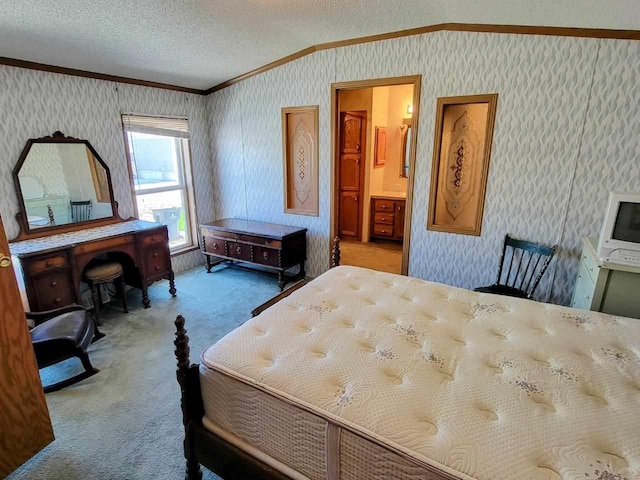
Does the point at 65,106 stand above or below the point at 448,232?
above

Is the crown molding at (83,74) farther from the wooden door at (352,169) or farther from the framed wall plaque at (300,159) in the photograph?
the wooden door at (352,169)

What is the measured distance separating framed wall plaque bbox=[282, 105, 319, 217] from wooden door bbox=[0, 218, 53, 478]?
9.32ft

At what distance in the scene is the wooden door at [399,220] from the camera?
5.39 m

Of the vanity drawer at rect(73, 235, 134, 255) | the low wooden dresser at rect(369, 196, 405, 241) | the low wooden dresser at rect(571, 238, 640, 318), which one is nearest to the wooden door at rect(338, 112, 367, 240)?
the low wooden dresser at rect(369, 196, 405, 241)

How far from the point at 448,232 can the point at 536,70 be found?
1458mm

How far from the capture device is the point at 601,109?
2523mm

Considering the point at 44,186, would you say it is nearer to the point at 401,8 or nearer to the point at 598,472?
the point at 401,8

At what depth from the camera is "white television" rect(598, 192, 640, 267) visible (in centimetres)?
205

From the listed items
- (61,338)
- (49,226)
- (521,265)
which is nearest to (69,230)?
(49,226)

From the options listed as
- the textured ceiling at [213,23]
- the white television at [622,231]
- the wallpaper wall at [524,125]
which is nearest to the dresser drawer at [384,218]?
the wallpaper wall at [524,125]

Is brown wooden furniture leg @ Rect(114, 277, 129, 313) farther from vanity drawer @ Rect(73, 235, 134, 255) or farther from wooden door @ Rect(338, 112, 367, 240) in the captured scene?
wooden door @ Rect(338, 112, 367, 240)

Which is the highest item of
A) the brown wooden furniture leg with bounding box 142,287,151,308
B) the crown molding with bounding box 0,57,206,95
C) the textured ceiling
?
the textured ceiling

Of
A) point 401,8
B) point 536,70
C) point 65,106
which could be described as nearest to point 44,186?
point 65,106

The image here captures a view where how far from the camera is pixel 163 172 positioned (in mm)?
4262
